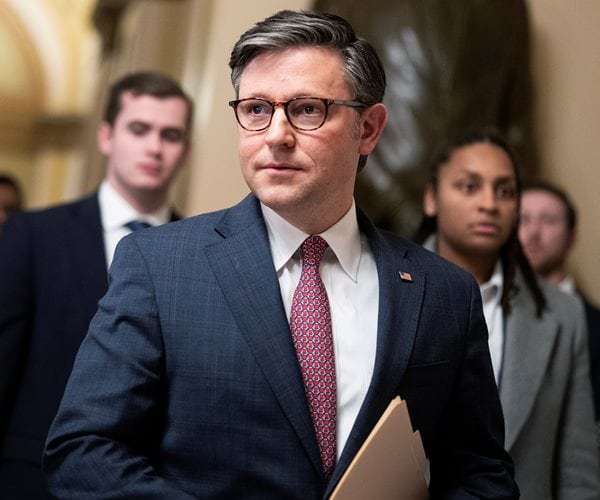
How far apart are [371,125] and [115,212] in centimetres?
146

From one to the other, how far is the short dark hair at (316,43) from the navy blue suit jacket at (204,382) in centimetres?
34

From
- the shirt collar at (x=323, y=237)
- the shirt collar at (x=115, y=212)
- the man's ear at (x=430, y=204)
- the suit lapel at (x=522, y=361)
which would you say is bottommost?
the suit lapel at (x=522, y=361)

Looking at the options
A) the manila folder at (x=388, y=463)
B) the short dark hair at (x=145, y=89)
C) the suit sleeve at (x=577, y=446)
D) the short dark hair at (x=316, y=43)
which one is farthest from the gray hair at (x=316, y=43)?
the short dark hair at (x=145, y=89)

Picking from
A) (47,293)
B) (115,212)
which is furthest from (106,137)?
(47,293)

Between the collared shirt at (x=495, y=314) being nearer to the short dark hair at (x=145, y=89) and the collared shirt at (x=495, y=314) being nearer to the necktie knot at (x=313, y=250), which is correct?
the necktie knot at (x=313, y=250)

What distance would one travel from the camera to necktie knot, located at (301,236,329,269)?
7.43 ft

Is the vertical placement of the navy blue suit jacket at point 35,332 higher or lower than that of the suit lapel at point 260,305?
lower

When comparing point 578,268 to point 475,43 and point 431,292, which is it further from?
point 431,292

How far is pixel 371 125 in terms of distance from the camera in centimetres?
236

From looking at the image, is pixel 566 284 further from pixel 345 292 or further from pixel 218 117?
pixel 345 292

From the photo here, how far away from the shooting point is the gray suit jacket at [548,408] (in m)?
3.03

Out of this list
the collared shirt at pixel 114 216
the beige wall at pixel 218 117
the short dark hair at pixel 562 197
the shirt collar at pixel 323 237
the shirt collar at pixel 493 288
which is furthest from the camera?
the short dark hair at pixel 562 197

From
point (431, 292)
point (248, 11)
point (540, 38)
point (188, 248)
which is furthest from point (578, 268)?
point (188, 248)

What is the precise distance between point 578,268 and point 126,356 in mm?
3952
